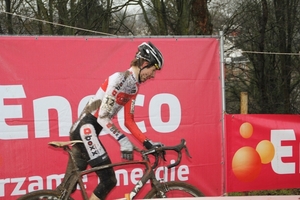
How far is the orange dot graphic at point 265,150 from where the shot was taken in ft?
16.4

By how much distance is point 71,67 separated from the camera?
4676 mm

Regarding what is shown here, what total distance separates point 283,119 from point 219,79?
36.9 inches

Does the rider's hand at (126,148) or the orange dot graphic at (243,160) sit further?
the orange dot graphic at (243,160)

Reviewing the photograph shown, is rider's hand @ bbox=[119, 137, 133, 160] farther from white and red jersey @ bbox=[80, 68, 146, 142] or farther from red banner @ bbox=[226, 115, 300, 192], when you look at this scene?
red banner @ bbox=[226, 115, 300, 192]

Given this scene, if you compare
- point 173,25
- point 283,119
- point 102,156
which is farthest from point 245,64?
point 102,156

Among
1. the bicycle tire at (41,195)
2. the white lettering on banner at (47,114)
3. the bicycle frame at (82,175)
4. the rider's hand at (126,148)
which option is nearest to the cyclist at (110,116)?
the rider's hand at (126,148)

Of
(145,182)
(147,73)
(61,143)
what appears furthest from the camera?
(147,73)

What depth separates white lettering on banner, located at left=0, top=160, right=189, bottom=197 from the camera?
4.57 m

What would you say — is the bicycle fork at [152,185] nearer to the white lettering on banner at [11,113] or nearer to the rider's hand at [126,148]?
the rider's hand at [126,148]

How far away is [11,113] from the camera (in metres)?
4.54

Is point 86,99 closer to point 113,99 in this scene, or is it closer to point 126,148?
point 113,99

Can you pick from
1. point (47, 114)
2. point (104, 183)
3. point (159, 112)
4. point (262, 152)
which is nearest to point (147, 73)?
point (159, 112)

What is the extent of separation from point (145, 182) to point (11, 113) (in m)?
1.63

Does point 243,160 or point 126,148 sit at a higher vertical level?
point 126,148
